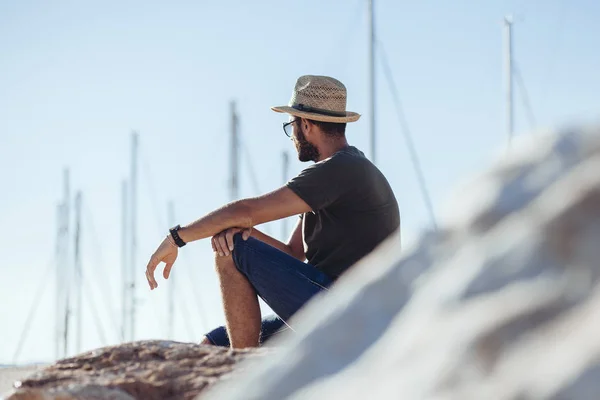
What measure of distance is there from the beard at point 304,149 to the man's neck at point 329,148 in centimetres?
3

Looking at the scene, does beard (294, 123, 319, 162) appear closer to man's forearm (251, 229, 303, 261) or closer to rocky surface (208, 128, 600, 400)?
man's forearm (251, 229, 303, 261)

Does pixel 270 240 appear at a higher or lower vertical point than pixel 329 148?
lower

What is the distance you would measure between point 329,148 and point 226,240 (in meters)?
0.88

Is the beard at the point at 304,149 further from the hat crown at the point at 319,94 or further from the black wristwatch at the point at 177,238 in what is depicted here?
the black wristwatch at the point at 177,238

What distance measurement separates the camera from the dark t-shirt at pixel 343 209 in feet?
13.5

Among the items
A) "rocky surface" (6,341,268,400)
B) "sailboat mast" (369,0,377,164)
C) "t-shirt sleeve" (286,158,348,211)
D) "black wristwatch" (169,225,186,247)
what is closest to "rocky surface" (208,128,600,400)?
"rocky surface" (6,341,268,400)

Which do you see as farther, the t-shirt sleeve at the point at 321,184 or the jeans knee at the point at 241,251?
the t-shirt sleeve at the point at 321,184

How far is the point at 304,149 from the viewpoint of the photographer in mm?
4551

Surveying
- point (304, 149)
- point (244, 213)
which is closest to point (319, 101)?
point (304, 149)

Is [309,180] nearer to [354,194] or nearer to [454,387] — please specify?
[354,194]

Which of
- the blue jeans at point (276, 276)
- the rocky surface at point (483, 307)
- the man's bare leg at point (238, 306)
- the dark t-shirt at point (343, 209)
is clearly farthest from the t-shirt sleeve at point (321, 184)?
the rocky surface at point (483, 307)

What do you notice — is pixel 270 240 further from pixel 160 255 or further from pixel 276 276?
pixel 276 276

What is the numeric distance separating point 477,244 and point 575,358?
178 millimetres

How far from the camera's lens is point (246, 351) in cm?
237
